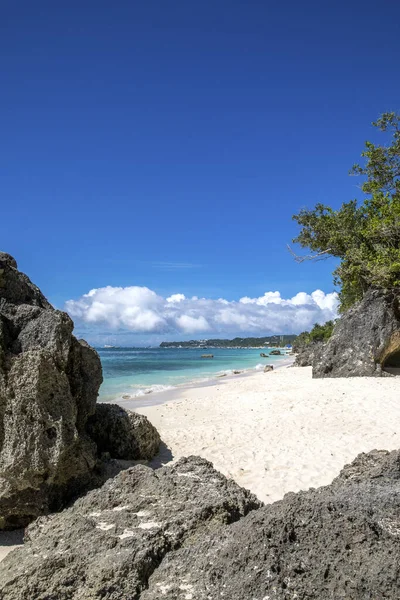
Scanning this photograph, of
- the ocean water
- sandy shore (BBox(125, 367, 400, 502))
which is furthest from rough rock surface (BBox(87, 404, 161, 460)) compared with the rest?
the ocean water

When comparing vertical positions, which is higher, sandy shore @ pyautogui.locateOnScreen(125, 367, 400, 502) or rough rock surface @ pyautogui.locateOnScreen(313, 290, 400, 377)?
rough rock surface @ pyautogui.locateOnScreen(313, 290, 400, 377)

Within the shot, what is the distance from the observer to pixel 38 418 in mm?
5273

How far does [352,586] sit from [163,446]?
267 inches

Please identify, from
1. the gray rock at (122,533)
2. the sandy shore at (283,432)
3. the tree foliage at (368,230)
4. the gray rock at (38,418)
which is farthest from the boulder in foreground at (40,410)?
the tree foliage at (368,230)

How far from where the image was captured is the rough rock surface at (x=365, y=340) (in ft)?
61.2

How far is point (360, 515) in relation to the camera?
9.55ft

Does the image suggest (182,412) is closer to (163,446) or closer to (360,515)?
(163,446)

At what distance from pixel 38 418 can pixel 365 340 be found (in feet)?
55.5

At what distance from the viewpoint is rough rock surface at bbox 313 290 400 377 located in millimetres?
18656

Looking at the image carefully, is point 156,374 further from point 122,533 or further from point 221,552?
point 221,552

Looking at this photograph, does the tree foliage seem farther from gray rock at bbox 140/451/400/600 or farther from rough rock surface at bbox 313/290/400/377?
gray rock at bbox 140/451/400/600

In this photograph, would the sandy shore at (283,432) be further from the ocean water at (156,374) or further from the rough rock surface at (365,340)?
the ocean water at (156,374)

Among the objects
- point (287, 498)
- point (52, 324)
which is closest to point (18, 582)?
point (287, 498)

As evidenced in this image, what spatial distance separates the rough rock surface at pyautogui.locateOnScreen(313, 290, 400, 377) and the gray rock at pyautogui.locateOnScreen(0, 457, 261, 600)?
52.9ft
